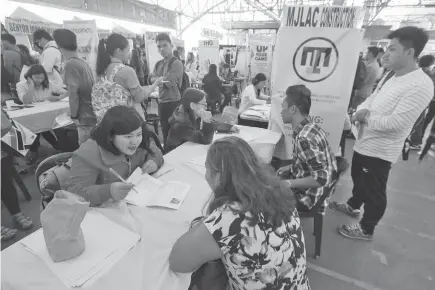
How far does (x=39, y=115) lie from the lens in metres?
3.09

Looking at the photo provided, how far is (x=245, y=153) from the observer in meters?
0.93

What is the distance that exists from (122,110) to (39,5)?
32.9ft

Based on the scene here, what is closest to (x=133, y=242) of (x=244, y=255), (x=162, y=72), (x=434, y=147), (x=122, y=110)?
(x=244, y=255)

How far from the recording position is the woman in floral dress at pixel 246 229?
2.77 ft

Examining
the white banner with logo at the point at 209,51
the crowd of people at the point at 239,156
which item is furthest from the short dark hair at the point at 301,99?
the white banner with logo at the point at 209,51

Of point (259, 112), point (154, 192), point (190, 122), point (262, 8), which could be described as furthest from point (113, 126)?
point (262, 8)

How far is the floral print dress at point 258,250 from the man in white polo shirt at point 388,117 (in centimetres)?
132

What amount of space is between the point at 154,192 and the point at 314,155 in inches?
40.4

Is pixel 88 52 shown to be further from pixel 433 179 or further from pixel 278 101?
pixel 433 179

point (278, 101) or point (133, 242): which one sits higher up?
point (278, 101)

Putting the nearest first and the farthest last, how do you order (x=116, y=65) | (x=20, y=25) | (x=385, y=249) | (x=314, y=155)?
(x=314, y=155) < (x=385, y=249) < (x=116, y=65) < (x=20, y=25)

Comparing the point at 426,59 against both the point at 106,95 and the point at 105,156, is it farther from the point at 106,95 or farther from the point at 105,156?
the point at 105,156

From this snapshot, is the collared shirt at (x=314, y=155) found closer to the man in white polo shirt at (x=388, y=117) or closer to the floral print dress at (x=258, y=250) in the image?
the man in white polo shirt at (x=388, y=117)

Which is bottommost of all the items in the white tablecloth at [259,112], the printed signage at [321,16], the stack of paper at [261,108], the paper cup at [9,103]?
the white tablecloth at [259,112]
